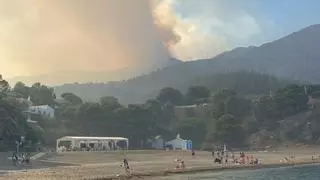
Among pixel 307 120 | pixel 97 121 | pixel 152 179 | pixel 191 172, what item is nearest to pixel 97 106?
pixel 97 121

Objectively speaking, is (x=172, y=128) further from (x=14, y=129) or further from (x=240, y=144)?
(x=14, y=129)

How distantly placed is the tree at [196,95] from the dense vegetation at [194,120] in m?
21.0

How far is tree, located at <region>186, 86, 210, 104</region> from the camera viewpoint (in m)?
166

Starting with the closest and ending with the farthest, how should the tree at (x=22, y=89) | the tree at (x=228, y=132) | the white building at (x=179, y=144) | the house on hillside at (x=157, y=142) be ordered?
the white building at (x=179, y=144) → the tree at (x=228, y=132) → the house on hillside at (x=157, y=142) → the tree at (x=22, y=89)

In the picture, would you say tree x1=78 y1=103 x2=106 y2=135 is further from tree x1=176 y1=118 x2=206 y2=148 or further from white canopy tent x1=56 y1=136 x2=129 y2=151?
tree x1=176 y1=118 x2=206 y2=148

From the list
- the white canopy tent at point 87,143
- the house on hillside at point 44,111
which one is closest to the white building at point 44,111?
the house on hillside at point 44,111

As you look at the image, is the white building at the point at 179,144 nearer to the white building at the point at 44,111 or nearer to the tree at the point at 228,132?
the tree at the point at 228,132

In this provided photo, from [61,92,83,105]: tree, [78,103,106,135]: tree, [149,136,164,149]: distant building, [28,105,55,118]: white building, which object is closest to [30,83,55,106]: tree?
[61,92,83,105]: tree

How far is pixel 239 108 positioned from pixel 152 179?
91.0 m

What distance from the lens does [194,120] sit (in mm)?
130000

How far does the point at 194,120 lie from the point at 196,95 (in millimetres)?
39972

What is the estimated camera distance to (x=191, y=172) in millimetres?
53688

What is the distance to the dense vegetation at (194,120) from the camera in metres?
113

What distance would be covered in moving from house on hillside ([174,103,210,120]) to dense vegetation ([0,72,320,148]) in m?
1.02
